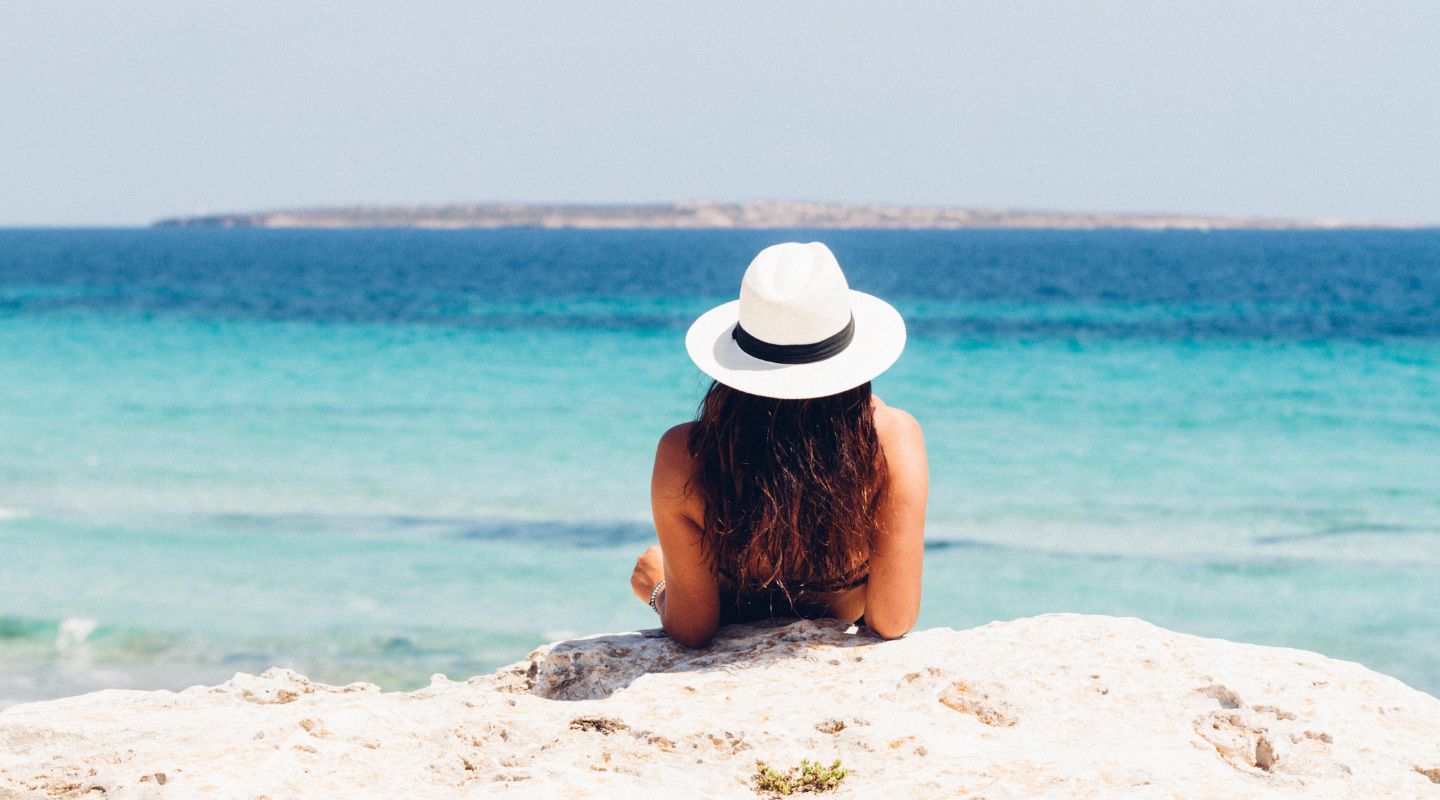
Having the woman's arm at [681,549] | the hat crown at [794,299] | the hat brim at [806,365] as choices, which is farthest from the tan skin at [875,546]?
the hat crown at [794,299]

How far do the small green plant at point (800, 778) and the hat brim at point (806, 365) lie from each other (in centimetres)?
81

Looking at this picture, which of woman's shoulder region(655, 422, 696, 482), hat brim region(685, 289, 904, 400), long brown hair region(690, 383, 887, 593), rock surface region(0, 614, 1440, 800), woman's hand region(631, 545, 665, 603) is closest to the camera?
rock surface region(0, 614, 1440, 800)

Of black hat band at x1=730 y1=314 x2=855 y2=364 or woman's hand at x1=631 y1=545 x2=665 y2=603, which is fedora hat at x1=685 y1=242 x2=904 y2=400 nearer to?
black hat band at x1=730 y1=314 x2=855 y2=364

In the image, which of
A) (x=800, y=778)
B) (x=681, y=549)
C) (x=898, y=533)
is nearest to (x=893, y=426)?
(x=898, y=533)

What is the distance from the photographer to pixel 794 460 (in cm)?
284

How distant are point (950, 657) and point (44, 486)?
977cm

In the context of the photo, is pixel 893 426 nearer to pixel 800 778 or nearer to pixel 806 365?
pixel 806 365

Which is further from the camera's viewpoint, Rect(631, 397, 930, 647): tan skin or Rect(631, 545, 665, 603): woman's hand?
Rect(631, 545, 665, 603): woman's hand

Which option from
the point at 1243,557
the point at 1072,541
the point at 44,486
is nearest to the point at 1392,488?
the point at 1243,557

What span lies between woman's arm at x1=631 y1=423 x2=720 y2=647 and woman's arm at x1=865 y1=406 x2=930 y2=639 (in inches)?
17.3

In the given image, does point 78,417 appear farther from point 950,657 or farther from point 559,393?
point 950,657

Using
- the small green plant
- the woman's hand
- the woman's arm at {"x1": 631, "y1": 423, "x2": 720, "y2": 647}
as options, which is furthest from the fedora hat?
the woman's hand

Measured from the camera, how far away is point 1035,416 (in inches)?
543

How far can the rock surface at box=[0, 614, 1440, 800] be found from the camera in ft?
7.72
